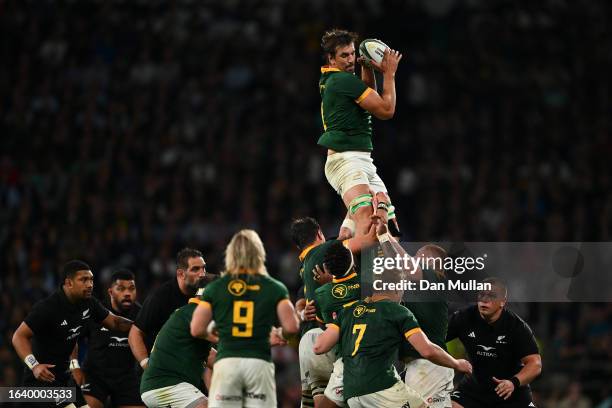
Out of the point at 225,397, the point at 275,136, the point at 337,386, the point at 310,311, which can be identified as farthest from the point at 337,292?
the point at 275,136

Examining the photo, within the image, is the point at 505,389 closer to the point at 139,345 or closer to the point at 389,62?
the point at 389,62

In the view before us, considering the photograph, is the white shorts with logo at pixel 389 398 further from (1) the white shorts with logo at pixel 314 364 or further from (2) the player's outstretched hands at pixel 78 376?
(2) the player's outstretched hands at pixel 78 376

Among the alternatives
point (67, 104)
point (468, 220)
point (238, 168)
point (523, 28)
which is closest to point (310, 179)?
point (238, 168)

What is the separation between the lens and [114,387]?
13.3m

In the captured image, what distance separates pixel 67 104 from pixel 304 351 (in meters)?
11.9

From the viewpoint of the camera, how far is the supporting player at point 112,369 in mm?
13297

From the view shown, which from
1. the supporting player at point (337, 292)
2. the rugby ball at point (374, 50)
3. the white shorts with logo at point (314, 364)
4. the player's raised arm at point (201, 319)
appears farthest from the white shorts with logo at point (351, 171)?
the player's raised arm at point (201, 319)

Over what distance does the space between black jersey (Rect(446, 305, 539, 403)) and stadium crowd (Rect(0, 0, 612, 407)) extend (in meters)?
5.44

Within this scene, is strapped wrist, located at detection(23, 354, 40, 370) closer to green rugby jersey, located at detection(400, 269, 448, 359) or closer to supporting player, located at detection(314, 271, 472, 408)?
supporting player, located at detection(314, 271, 472, 408)

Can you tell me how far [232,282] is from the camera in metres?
10.1

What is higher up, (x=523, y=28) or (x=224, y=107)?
(x=523, y=28)

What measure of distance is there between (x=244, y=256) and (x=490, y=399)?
363 cm

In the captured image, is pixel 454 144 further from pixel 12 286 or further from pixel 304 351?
pixel 304 351

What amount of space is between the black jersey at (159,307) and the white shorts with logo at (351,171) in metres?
1.96
